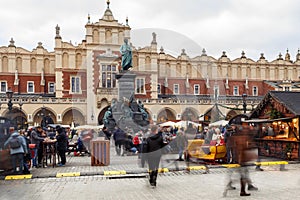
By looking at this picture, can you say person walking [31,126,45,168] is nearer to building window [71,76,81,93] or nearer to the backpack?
the backpack

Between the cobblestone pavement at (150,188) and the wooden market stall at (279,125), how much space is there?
3.46 m

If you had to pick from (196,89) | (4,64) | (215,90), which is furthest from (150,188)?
(196,89)

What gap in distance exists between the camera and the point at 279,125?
1591 cm

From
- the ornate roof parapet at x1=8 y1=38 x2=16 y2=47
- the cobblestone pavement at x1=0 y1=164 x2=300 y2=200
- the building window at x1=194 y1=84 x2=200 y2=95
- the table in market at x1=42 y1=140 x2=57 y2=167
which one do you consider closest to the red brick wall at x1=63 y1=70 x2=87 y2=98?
the ornate roof parapet at x1=8 y1=38 x2=16 y2=47

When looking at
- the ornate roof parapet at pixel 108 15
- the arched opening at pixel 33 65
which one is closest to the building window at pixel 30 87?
the arched opening at pixel 33 65

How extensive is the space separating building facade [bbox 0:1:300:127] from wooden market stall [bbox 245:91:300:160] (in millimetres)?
18537

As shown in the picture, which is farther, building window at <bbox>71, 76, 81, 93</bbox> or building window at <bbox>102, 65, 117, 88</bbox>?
building window at <bbox>71, 76, 81, 93</bbox>

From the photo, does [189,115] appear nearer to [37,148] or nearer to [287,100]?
[287,100]

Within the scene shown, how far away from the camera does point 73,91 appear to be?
39219 millimetres

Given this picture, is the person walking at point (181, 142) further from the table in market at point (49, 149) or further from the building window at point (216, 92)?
the building window at point (216, 92)

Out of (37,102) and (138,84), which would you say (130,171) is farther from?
(138,84)

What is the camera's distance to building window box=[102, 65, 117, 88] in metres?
38.5

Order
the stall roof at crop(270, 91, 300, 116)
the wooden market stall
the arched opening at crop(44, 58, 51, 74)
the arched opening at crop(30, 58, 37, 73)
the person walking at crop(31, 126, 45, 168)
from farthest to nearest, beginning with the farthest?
the arched opening at crop(44, 58, 51, 74), the arched opening at crop(30, 58, 37, 73), the stall roof at crop(270, 91, 300, 116), the wooden market stall, the person walking at crop(31, 126, 45, 168)

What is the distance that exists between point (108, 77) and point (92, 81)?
185 centimetres
